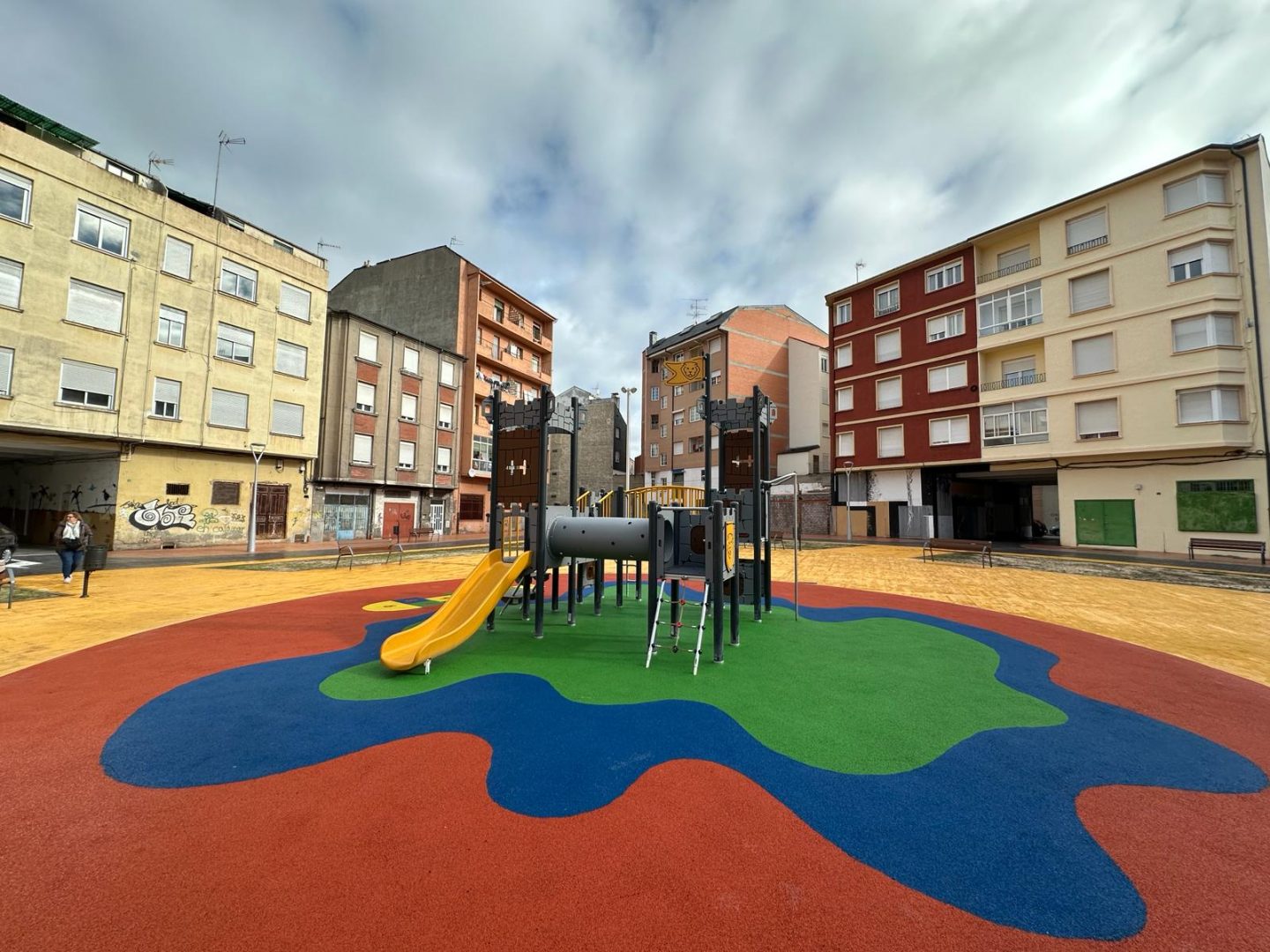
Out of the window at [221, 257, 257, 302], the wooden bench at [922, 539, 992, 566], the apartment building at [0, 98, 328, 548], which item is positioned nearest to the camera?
the apartment building at [0, 98, 328, 548]

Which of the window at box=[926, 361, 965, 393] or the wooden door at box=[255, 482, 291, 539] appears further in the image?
the window at box=[926, 361, 965, 393]

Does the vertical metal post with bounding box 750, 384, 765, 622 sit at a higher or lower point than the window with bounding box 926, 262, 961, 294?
lower

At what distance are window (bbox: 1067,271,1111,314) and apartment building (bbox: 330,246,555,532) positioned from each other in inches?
1147

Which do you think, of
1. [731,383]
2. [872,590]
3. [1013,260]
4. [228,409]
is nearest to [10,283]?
[228,409]

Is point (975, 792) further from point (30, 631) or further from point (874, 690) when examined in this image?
point (30, 631)

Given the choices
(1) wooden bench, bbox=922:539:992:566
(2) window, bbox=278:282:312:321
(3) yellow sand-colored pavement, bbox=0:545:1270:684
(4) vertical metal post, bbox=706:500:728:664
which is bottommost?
(3) yellow sand-colored pavement, bbox=0:545:1270:684

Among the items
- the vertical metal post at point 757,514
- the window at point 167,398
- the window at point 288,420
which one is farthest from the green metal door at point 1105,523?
the window at point 167,398

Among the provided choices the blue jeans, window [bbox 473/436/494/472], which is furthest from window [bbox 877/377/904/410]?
the blue jeans

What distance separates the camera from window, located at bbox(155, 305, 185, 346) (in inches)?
872

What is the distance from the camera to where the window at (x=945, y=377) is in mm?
30142

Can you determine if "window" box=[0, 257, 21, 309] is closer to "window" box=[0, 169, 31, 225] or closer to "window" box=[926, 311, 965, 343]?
"window" box=[0, 169, 31, 225]

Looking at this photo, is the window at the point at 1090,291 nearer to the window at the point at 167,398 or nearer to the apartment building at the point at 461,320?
the apartment building at the point at 461,320

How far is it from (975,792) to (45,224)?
1190 inches

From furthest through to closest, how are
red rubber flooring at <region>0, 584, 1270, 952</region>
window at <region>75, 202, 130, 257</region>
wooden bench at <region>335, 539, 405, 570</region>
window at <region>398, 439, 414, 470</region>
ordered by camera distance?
1. window at <region>398, 439, 414, 470</region>
2. window at <region>75, 202, 130, 257</region>
3. wooden bench at <region>335, 539, 405, 570</region>
4. red rubber flooring at <region>0, 584, 1270, 952</region>
